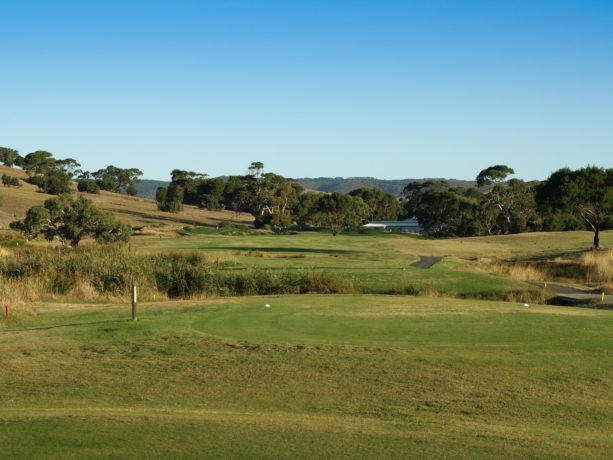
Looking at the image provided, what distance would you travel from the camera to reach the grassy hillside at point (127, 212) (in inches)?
3684

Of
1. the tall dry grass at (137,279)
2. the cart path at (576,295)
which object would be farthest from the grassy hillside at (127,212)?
the cart path at (576,295)

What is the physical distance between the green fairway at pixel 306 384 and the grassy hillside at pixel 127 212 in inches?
2532

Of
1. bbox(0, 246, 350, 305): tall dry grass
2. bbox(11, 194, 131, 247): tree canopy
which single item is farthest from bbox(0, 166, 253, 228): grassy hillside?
bbox(0, 246, 350, 305): tall dry grass

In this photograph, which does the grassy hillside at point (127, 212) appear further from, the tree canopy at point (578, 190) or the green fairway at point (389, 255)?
the tree canopy at point (578, 190)

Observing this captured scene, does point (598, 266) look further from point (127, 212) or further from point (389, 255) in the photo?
point (127, 212)

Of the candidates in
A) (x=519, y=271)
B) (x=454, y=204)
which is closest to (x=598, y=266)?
(x=519, y=271)

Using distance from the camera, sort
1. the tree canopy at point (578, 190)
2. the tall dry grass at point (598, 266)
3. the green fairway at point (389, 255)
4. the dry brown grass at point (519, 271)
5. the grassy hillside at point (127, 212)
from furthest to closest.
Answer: the grassy hillside at point (127, 212) → the tree canopy at point (578, 190) → the dry brown grass at point (519, 271) → the tall dry grass at point (598, 266) → the green fairway at point (389, 255)

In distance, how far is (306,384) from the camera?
1248 cm

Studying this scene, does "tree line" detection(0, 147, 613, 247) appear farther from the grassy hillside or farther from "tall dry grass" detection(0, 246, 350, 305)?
"tall dry grass" detection(0, 246, 350, 305)

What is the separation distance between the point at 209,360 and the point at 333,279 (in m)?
18.2

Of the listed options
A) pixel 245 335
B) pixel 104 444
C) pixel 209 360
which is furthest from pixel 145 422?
pixel 245 335

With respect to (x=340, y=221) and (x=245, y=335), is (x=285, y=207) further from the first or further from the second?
(x=245, y=335)

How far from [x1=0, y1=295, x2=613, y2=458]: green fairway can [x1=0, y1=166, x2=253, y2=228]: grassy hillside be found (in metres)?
64.3

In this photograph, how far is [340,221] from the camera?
105 meters
